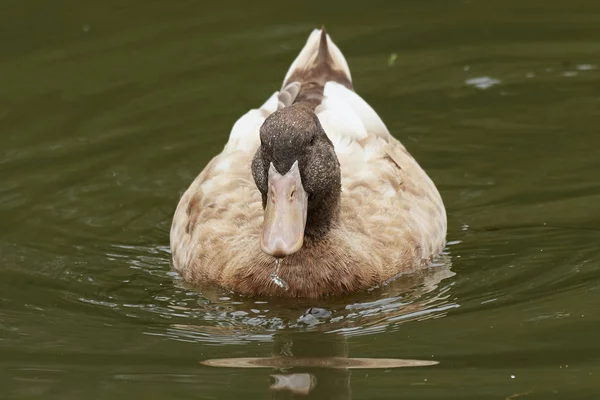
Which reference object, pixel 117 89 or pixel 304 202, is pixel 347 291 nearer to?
pixel 304 202

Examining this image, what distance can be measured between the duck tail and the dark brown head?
214 centimetres

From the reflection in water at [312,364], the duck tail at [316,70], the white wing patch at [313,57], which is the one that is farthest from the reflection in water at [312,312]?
the white wing patch at [313,57]

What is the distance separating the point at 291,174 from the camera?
8.98 m

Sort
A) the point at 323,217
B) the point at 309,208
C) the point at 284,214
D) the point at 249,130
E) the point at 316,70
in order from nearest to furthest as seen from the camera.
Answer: the point at 284,214 → the point at 309,208 → the point at 323,217 → the point at 249,130 → the point at 316,70

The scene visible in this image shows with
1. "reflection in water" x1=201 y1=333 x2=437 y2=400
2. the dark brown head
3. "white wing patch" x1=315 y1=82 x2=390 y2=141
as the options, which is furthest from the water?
"white wing patch" x1=315 y1=82 x2=390 y2=141

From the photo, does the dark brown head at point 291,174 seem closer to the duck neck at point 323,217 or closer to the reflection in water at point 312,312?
the duck neck at point 323,217

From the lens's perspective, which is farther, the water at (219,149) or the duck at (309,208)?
the duck at (309,208)

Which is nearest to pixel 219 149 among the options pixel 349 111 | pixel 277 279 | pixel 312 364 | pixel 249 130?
pixel 249 130

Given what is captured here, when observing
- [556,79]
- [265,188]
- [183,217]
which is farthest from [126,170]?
[556,79]

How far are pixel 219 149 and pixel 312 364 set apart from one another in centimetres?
463

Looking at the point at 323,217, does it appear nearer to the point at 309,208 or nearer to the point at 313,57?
the point at 309,208

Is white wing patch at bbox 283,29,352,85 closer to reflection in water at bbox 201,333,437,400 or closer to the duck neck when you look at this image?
the duck neck

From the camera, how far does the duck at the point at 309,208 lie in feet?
29.6

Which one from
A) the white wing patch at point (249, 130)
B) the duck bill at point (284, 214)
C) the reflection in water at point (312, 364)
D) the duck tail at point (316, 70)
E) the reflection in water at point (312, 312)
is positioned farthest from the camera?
the duck tail at point (316, 70)
